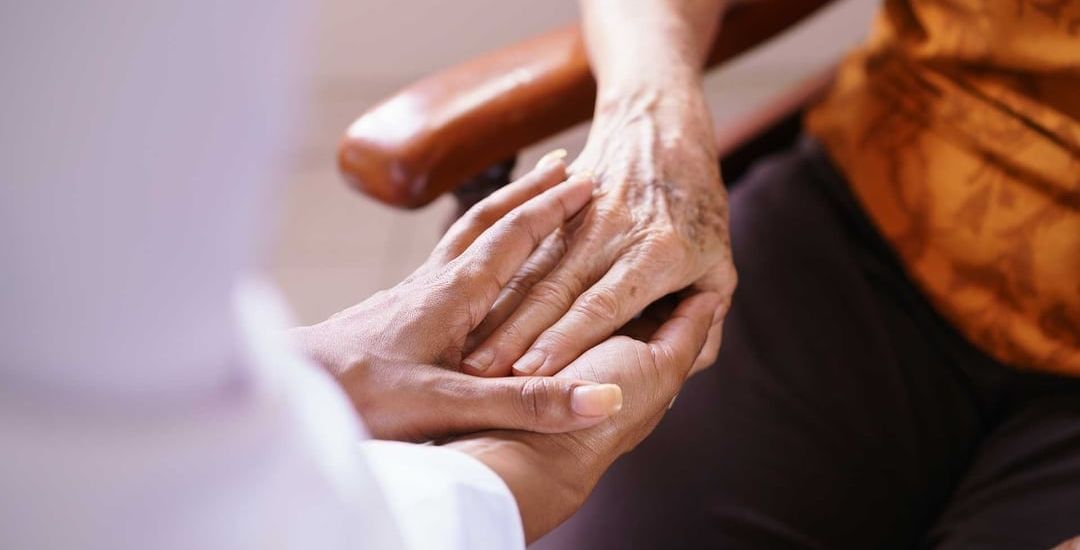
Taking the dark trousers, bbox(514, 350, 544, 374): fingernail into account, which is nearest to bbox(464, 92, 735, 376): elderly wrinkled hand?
bbox(514, 350, 544, 374): fingernail

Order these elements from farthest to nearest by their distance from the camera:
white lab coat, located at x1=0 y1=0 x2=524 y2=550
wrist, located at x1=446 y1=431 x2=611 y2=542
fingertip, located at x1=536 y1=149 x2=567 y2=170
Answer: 1. fingertip, located at x1=536 y1=149 x2=567 y2=170
2. wrist, located at x1=446 y1=431 x2=611 y2=542
3. white lab coat, located at x1=0 y1=0 x2=524 y2=550

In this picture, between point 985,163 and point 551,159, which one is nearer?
point 551,159

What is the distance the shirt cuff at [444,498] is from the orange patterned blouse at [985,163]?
60cm

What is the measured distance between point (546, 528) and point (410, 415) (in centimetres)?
11

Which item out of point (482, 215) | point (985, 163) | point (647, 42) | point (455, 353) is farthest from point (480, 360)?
Result: point (985, 163)

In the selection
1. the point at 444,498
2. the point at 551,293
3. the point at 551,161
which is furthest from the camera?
the point at 551,161

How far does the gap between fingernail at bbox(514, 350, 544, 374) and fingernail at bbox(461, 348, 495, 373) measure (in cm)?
2

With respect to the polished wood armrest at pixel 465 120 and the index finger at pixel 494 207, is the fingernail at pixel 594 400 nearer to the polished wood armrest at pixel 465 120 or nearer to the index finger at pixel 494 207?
the index finger at pixel 494 207

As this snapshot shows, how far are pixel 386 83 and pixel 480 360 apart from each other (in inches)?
66.7

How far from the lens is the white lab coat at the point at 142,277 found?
240 millimetres

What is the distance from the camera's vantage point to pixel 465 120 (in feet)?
2.77

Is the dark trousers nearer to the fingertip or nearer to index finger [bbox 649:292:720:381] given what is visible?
index finger [bbox 649:292:720:381]

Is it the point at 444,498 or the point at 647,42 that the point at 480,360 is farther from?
the point at 647,42

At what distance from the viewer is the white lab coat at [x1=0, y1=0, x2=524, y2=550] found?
0.79 feet
